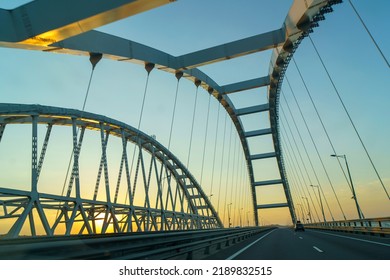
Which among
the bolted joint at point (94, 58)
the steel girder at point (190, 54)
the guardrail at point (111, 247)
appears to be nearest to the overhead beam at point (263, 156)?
the steel girder at point (190, 54)

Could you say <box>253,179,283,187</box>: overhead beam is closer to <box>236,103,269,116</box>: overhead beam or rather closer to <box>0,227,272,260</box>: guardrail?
<box>236,103,269,116</box>: overhead beam

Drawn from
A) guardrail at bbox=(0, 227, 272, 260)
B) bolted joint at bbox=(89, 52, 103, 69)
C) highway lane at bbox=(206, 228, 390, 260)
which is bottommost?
guardrail at bbox=(0, 227, 272, 260)

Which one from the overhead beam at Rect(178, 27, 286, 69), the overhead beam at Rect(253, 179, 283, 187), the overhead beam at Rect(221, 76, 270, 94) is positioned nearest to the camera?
the overhead beam at Rect(178, 27, 286, 69)

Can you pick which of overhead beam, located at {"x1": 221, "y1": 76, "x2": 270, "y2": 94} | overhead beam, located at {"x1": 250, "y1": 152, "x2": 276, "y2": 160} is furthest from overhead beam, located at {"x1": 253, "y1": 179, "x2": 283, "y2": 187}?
overhead beam, located at {"x1": 221, "y1": 76, "x2": 270, "y2": 94}

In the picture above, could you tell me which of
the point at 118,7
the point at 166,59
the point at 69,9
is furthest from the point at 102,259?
the point at 166,59

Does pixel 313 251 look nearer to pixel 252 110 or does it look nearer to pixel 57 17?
pixel 57 17

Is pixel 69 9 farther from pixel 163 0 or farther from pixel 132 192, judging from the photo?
pixel 132 192
